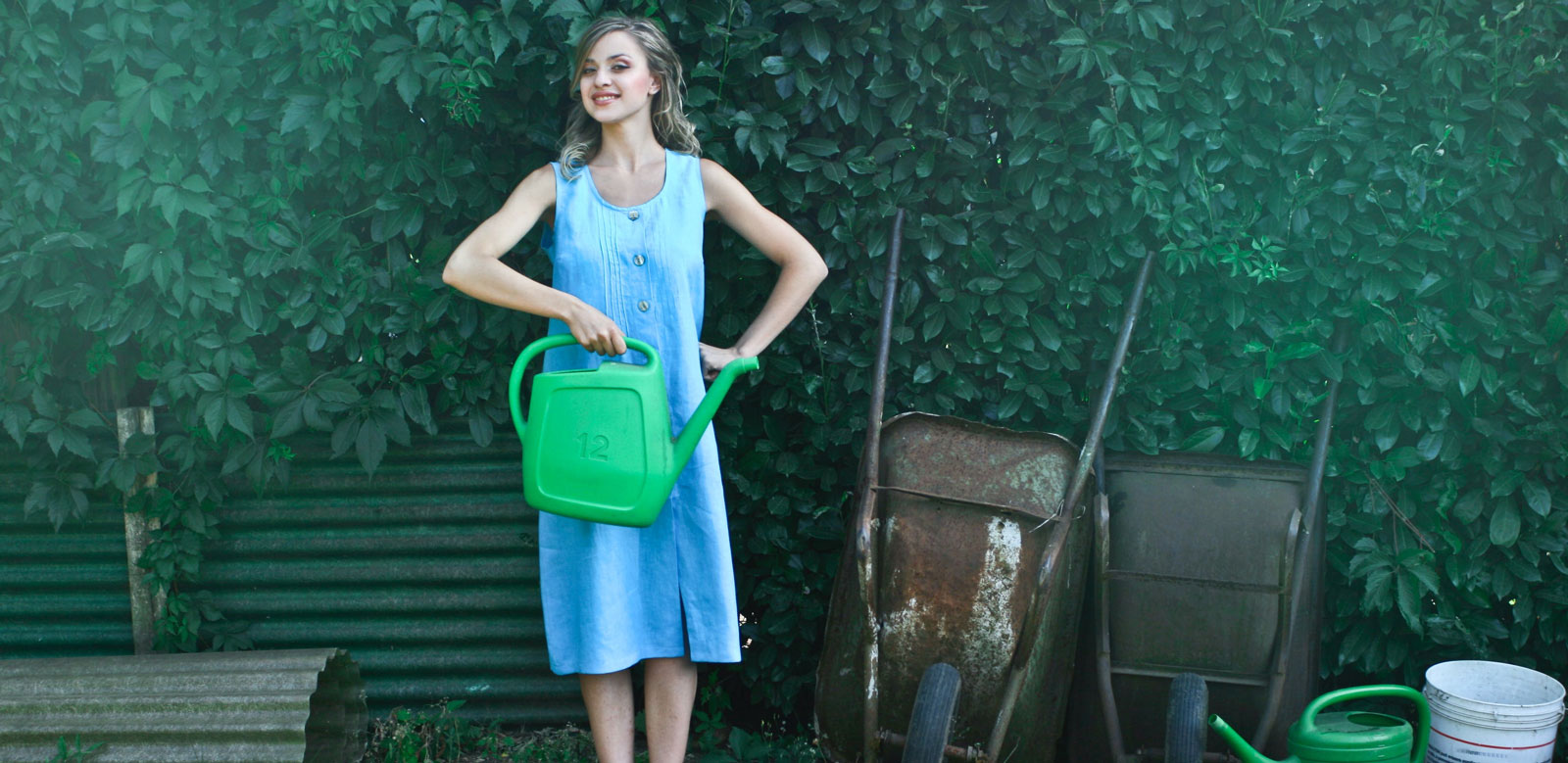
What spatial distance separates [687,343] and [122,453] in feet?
5.79

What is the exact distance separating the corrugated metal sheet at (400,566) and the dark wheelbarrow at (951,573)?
1108 mm

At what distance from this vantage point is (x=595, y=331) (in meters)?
2.28

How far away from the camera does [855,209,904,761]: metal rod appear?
242 cm

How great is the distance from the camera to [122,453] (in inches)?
124

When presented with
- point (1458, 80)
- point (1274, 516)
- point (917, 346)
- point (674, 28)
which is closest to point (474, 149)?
point (674, 28)

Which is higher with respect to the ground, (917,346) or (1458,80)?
(1458,80)

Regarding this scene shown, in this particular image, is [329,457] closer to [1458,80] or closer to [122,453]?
[122,453]

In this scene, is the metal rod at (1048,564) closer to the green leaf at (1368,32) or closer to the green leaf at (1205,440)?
the green leaf at (1205,440)

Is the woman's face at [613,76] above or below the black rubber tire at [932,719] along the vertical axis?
above

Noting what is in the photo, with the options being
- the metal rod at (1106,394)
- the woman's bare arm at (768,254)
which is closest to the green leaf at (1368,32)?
the metal rod at (1106,394)

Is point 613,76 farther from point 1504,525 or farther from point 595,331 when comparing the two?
point 1504,525

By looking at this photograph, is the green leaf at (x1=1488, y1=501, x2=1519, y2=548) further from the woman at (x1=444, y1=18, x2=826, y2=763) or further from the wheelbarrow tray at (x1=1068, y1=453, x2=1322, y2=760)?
the woman at (x1=444, y1=18, x2=826, y2=763)

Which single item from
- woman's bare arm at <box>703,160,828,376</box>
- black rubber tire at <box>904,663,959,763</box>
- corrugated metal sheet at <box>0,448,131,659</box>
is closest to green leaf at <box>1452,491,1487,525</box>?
black rubber tire at <box>904,663,959,763</box>

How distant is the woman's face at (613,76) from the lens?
2398 mm
